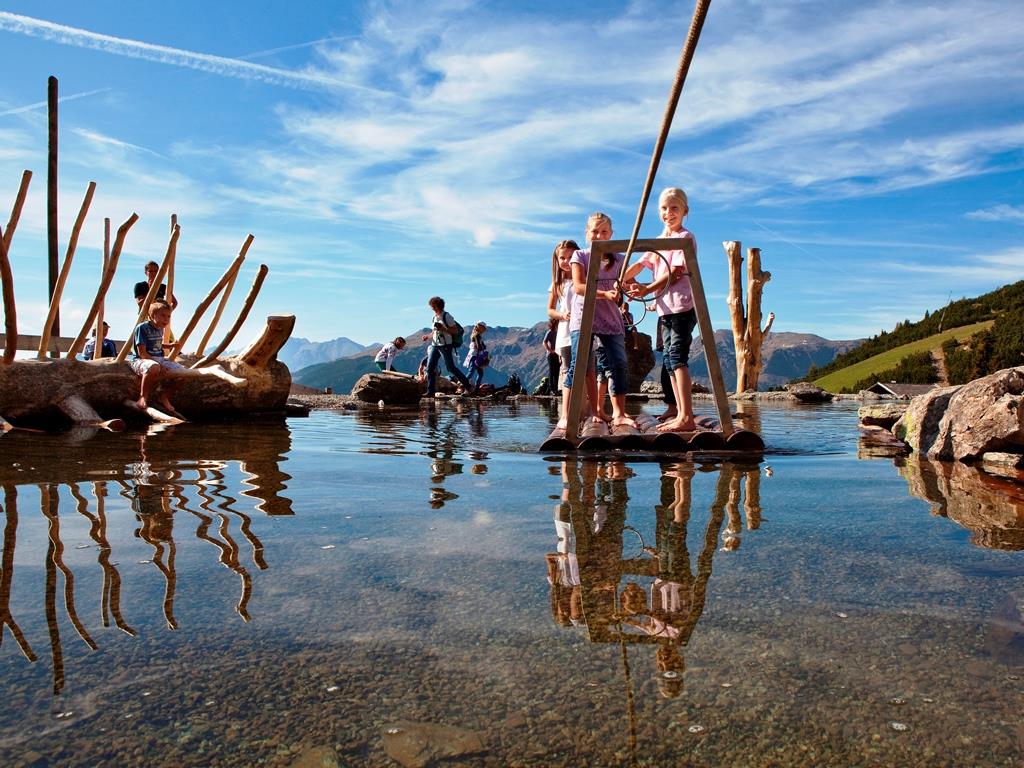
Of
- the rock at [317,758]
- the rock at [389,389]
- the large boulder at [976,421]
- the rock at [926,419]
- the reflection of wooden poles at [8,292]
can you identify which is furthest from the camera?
the rock at [389,389]

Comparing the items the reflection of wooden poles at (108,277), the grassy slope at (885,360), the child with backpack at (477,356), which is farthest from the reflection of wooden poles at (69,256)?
the grassy slope at (885,360)

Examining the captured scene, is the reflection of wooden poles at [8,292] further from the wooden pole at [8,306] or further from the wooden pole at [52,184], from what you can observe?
the wooden pole at [52,184]

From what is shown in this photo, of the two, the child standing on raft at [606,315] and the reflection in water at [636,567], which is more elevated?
the child standing on raft at [606,315]

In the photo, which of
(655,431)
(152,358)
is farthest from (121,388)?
(655,431)

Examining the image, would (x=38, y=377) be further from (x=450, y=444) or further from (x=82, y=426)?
(x=450, y=444)

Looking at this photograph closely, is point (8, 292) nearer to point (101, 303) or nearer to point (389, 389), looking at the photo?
point (101, 303)

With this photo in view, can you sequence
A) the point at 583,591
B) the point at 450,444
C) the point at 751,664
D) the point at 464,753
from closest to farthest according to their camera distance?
the point at 464,753
the point at 751,664
the point at 583,591
the point at 450,444

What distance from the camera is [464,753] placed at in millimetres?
1484

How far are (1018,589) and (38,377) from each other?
32.2 feet

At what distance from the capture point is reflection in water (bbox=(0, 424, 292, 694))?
2229 mm

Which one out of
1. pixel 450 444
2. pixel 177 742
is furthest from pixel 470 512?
pixel 450 444

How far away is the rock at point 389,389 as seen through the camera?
16.0m

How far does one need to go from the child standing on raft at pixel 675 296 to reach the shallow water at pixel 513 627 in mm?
2383

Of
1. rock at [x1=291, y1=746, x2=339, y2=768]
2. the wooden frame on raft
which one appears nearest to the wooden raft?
the wooden frame on raft
